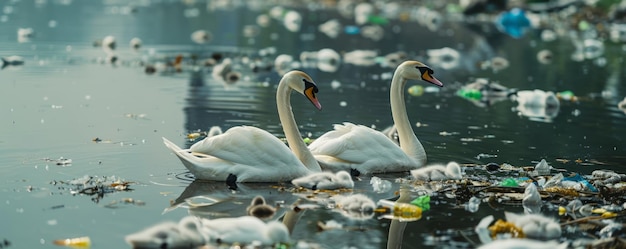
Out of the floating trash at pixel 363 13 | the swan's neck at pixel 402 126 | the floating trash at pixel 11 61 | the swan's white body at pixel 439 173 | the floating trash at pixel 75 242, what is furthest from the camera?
the floating trash at pixel 363 13

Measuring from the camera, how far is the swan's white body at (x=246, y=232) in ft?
26.7

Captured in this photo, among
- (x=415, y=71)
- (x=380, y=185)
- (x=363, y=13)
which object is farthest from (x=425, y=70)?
(x=363, y=13)

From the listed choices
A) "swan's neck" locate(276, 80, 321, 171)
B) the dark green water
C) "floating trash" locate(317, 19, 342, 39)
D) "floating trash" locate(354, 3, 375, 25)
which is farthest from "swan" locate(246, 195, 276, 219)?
"floating trash" locate(354, 3, 375, 25)

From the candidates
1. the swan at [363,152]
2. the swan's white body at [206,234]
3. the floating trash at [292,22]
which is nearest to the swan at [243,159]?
the swan at [363,152]

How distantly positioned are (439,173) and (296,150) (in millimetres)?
1488

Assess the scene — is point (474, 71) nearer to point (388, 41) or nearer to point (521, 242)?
point (388, 41)

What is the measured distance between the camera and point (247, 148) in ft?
35.2

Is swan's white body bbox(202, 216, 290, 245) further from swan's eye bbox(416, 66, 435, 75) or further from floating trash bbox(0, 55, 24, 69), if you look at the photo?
floating trash bbox(0, 55, 24, 69)

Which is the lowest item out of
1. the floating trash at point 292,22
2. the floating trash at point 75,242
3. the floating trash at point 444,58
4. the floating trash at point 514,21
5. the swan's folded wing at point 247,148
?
the floating trash at point 75,242

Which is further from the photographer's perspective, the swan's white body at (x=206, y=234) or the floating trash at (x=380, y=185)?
the floating trash at (x=380, y=185)

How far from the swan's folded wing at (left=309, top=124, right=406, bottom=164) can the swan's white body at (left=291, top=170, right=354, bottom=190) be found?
944 millimetres

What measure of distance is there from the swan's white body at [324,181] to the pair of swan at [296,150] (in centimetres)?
29

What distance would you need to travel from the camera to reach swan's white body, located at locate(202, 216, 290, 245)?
8133mm

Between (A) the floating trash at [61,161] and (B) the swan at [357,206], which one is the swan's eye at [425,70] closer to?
(B) the swan at [357,206]
